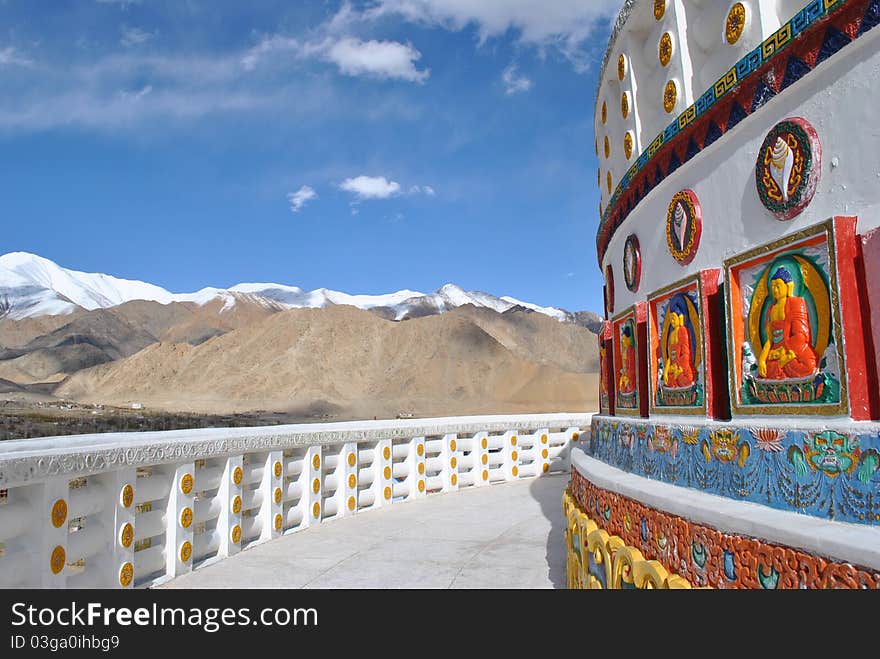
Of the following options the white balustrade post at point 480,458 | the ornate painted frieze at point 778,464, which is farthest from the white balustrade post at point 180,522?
the white balustrade post at point 480,458

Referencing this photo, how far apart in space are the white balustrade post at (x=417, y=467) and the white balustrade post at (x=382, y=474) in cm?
58

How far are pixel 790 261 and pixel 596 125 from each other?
4584 mm

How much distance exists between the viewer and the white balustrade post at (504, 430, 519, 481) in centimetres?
1205

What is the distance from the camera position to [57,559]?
14.3 feet

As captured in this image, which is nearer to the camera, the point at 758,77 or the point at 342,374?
the point at 758,77

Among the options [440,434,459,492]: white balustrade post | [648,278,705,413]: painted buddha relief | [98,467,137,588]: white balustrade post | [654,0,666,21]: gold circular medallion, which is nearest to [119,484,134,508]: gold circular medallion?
[98,467,137,588]: white balustrade post

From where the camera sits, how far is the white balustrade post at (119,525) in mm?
5008

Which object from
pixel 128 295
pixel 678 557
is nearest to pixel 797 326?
pixel 678 557

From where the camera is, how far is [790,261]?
3.52 metres

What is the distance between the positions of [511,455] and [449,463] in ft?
5.50

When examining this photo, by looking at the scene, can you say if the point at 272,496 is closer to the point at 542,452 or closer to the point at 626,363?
the point at 626,363

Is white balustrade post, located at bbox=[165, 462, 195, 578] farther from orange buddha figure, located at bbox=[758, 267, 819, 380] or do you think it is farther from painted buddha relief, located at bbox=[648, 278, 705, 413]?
orange buddha figure, located at bbox=[758, 267, 819, 380]

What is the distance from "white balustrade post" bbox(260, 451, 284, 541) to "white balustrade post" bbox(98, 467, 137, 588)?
207 cm

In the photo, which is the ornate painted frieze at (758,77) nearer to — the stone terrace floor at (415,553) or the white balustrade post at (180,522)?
the stone terrace floor at (415,553)
